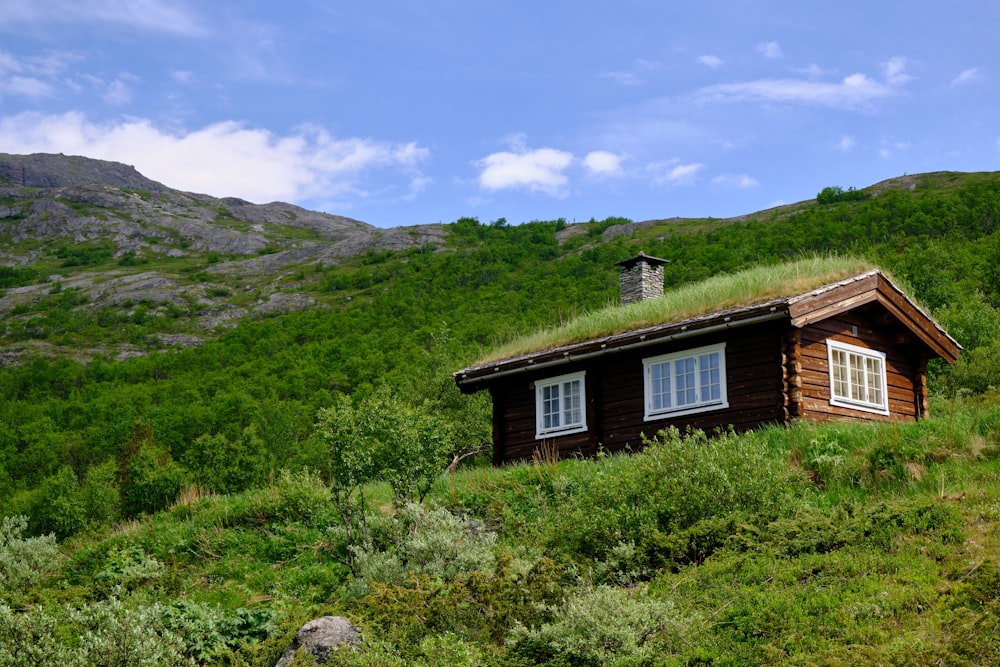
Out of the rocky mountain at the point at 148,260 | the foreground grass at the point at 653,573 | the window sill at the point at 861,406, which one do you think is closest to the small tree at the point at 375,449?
the foreground grass at the point at 653,573

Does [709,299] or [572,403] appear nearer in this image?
[709,299]

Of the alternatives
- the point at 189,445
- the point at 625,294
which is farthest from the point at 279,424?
the point at 625,294

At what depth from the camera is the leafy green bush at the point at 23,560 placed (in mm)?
18297

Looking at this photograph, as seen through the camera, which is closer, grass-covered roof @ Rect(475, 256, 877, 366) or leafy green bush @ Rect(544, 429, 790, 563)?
leafy green bush @ Rect(544, 429, 790, 563)

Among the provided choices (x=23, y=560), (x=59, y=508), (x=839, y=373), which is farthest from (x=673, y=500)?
(x=59, y=508)

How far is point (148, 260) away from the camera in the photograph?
166875 mm

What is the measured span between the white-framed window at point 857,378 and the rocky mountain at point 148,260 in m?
102

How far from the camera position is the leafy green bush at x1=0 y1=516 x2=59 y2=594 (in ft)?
60.0

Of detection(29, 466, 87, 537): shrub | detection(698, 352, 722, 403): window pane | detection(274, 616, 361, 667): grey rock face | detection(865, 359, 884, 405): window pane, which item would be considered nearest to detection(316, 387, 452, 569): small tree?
detection(274, 616, 361, 667): grey rock face

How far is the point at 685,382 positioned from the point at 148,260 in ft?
537

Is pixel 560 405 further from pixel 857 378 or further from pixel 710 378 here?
pixel 857 378

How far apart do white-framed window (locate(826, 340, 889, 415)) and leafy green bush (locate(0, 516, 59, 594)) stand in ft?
57.2

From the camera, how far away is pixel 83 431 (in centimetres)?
7406

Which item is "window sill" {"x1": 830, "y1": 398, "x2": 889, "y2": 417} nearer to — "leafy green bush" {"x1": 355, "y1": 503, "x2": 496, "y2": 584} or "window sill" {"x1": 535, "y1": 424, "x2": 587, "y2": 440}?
"window sill" {"x1": 535, "y1": 424, "x2": 587, "y2": 440}
